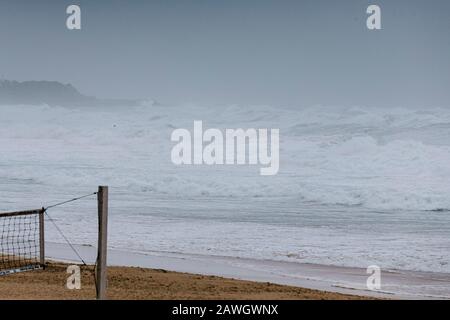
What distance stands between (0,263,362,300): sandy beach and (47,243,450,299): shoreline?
67 centimetres

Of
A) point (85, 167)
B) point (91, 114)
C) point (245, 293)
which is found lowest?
point (245, 293)

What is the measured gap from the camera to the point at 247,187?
3406 centimetres

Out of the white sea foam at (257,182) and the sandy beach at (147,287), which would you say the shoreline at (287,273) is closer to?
the sandy beach at (147,287)

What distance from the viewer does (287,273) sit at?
42.5 feet

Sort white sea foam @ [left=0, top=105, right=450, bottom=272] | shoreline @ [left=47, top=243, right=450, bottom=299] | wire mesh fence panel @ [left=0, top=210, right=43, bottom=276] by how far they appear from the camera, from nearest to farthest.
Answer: shoreline @ [left=47, top=243, right=450, bottom=299], wire mesh fence panel @ [left=0, top=210, right=43, bottom=276], white sea foam @ [left=0, top=105, right=450, bottom=272]

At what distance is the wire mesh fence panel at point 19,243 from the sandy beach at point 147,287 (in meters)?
0.77

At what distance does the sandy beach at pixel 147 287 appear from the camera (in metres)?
9.87

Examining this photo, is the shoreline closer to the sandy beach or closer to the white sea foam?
the sandy beach

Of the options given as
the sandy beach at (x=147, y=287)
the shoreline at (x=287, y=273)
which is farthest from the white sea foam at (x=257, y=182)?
the sandy beach at (x=147, y=287)

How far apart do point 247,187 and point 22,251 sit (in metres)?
19.6

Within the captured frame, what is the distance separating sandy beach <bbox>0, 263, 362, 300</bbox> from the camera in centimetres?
987

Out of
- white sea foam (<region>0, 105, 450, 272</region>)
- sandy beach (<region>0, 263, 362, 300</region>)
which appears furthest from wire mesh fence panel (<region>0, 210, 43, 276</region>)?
white sea foam (<region>0, 105, 450, 272</region>)
